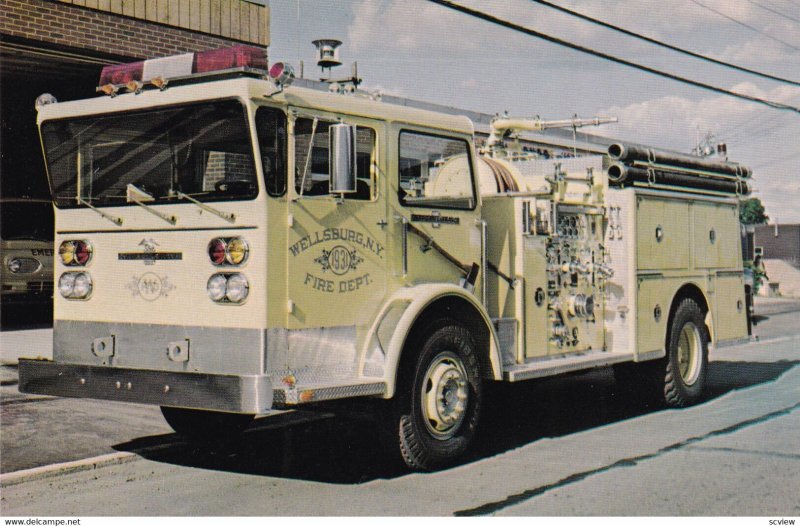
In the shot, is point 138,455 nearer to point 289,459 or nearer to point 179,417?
point 179,417

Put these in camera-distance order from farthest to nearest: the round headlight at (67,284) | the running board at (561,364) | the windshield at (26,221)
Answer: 1. the windshield at (26,221)
2. the running board at (561,364)
3. the round headlight at (67,284)

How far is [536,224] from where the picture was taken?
8391mm

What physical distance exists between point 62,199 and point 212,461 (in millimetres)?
2264

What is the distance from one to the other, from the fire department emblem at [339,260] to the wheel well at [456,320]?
60 centimetres

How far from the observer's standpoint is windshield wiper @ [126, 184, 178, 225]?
21.2 ft

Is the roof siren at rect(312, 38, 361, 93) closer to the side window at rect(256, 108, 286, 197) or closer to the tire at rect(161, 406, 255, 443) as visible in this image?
the side window at rect(256, 108, 286, 197)

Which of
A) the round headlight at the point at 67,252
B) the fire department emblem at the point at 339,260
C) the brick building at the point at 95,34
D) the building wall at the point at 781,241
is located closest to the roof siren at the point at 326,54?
the fire department emblem at the point at 339,260

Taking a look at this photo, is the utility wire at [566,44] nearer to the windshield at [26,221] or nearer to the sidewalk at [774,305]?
the windshield at [26,221]

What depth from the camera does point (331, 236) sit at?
653cm

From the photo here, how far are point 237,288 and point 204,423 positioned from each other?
2.18 meters

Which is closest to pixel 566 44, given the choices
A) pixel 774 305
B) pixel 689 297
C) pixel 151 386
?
pixel 689 297

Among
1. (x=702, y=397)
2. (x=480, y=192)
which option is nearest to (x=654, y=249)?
(x=702, y=397)

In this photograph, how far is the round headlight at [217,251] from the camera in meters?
6.21

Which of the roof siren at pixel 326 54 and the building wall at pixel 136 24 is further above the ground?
the building wall at pixel 136 24
